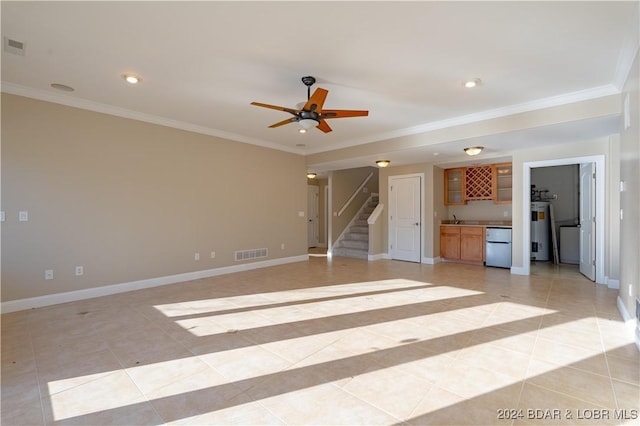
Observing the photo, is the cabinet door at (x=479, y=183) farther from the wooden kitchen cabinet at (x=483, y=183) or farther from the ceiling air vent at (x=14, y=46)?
the ceiling air vent at (x=14, y=46)

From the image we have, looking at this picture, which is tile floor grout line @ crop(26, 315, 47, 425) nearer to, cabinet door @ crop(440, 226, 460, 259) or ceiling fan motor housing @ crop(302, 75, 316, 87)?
ceiling fan motor housing @ crop(302, 75, 316, 87)

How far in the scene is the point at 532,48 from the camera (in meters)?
2.86

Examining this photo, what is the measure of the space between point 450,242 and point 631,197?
14.4 feet

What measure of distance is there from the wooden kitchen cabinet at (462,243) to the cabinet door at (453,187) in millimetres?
834

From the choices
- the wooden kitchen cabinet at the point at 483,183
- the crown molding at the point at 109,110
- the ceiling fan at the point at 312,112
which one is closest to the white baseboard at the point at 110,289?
the crown molding at the point at 109,110

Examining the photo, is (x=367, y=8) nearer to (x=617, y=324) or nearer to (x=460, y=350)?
(x=460, y=350)

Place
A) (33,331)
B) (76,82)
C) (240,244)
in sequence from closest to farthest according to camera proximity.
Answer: (33,331), (76,82), (240,244)

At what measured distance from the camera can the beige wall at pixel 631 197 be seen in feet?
8.95

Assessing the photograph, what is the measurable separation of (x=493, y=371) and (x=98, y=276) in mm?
5020

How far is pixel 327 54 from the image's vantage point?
2.98 metres

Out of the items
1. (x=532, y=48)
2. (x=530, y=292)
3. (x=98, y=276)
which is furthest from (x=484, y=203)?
(x=98, y=276)

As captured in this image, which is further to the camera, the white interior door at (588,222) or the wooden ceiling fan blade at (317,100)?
the white interior door at (588,222)

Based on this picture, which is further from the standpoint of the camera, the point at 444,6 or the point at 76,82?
the point at 76,82

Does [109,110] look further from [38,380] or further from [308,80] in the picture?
[38,380]
